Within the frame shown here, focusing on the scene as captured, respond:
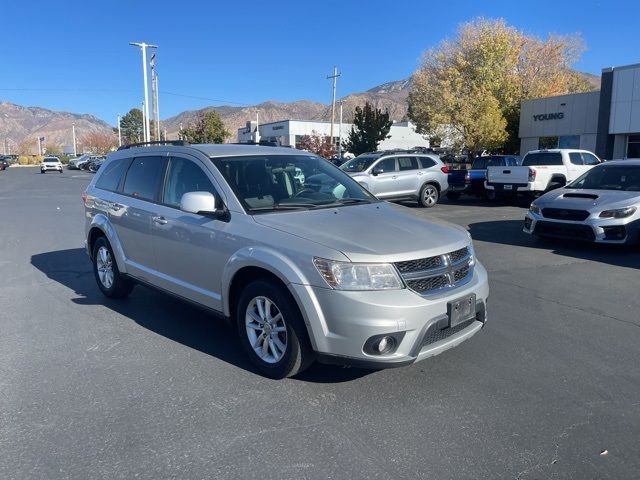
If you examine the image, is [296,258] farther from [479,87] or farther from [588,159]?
[479,87]

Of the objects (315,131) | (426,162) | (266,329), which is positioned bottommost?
(266,329)

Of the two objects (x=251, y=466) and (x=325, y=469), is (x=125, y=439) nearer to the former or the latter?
(x=251, y=466)

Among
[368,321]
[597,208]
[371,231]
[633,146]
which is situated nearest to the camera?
[368,321]

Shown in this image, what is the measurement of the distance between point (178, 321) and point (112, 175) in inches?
82.7

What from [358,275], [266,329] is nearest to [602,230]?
[358,275]

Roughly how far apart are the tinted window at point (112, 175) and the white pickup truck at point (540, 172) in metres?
13.2

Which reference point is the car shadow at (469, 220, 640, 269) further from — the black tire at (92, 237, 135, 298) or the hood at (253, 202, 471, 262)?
the black tire at (92, 237, 135, 298)

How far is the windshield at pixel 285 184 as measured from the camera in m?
4.49

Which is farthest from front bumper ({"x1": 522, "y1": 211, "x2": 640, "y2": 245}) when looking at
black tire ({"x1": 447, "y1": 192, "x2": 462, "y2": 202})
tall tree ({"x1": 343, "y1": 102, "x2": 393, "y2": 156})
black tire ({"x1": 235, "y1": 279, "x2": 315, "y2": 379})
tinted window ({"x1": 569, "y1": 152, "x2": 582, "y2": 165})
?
tall tree ({"x1": 343, "y1": 102, "x2": 393, "y2": 156})

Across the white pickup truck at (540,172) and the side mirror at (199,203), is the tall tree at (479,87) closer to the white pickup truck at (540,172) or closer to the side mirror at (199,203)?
the white pickup truck at (540,172)

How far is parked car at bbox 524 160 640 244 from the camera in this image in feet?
28.7

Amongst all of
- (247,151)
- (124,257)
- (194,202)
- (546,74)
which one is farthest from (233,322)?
(546,74)

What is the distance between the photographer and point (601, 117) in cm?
2834

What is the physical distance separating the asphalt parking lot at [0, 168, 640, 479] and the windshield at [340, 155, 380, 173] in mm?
11262
